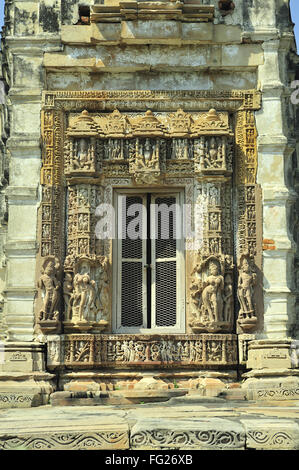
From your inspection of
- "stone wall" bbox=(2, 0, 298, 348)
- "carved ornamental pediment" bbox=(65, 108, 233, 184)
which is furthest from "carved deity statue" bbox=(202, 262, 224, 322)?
"carved ornamental pediment" bbox=(65, 108, 233, 184)

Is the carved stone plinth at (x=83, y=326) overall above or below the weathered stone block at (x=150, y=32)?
below

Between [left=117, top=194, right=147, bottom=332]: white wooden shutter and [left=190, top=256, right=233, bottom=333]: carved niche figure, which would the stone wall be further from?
[left=117, top=194, right=147, bottom=332]: white wooden shutter

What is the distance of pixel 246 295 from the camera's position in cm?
1180

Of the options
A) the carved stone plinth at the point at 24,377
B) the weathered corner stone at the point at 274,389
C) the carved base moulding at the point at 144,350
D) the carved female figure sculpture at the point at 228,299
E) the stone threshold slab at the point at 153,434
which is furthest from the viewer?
the carved female figure sculpture at the point at 228,299

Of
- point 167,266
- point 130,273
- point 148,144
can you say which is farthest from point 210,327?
point 148,144

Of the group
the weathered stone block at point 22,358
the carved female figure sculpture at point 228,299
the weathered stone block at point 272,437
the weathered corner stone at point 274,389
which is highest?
the carved female figure sculpture at point 228,299

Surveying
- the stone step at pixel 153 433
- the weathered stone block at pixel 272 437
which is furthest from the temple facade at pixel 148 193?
the weathered stone block at pixel 272 437

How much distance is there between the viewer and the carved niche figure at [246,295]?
11805mm

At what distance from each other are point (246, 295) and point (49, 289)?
2797 millimetres

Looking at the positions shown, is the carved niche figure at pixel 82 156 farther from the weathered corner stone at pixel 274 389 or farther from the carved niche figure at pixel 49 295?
the weathered corner stone at pixel 274 389

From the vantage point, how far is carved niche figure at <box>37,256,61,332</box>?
11783 millimetres

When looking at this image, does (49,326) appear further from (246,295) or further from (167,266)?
(246,295)

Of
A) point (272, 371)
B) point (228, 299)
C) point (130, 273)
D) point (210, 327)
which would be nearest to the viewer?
point (272, 371)

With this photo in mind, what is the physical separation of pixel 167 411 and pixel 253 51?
5.92m
